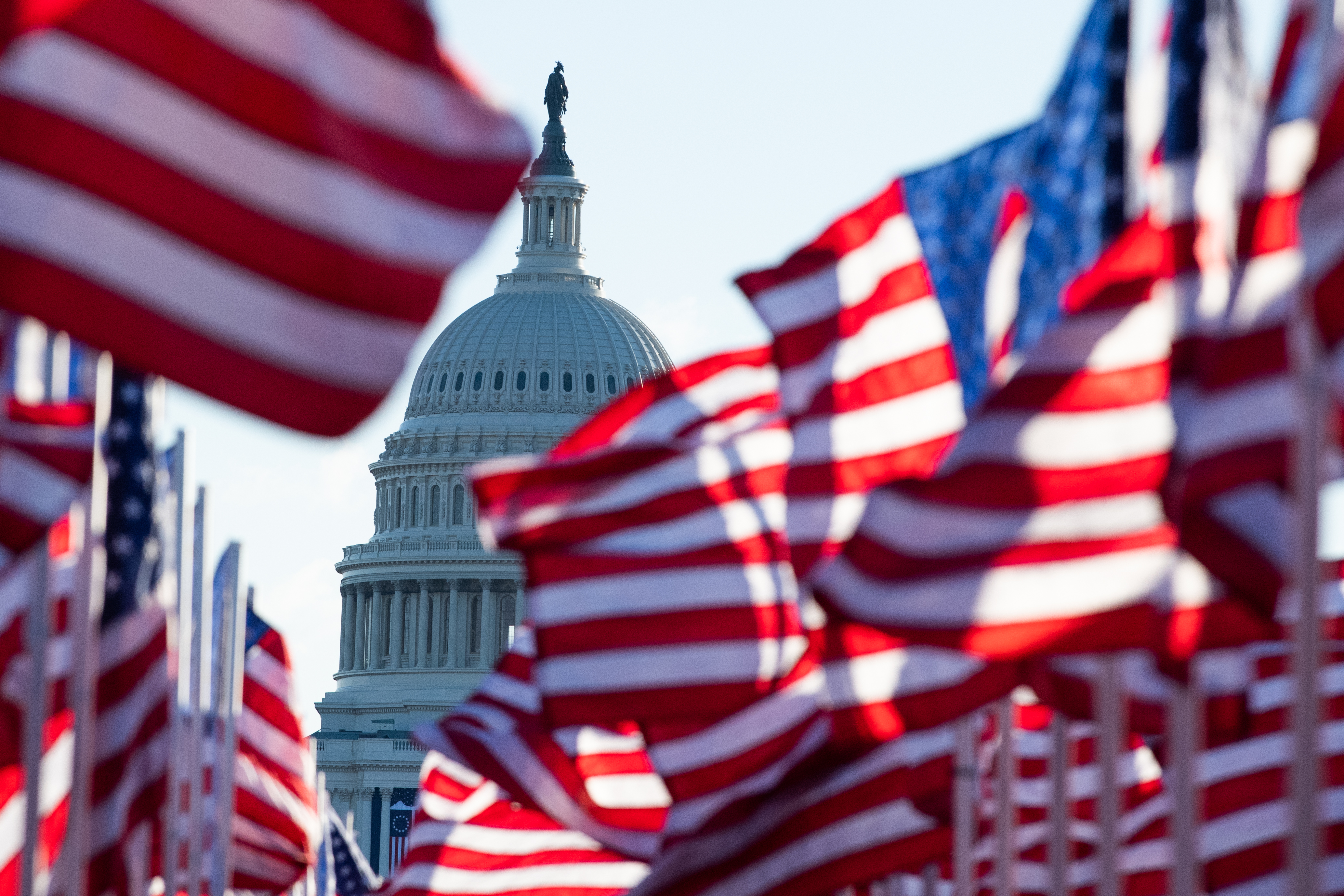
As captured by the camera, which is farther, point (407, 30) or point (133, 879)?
point (133, 879)

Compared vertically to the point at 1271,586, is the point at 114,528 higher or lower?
higher

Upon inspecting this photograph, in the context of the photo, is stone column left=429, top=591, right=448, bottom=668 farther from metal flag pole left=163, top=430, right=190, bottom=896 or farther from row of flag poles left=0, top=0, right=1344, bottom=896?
metal flag pole left=163, top=430, right=190, bottom=896

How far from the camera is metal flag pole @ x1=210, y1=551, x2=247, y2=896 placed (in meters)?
28.6

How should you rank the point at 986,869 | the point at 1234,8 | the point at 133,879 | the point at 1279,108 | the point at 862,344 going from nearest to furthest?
the point at 1279,108
the point at 1234,8
the point at 862,344
the point at 133,879
the point at 986,869

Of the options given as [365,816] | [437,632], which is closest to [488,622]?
[437,632]

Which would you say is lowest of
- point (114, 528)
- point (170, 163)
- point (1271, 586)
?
point (1271, 586)

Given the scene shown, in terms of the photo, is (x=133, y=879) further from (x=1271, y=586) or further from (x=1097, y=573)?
(x=1271, y=586)

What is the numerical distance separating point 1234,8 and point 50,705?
904 centimetres

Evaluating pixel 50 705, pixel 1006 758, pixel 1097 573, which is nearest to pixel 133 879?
pixel 50 705

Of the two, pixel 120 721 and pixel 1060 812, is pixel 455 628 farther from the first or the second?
pixel 1060 812

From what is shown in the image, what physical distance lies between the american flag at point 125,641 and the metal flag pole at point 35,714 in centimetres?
237

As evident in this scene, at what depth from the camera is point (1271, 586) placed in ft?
39.5

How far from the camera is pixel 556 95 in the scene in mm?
176375

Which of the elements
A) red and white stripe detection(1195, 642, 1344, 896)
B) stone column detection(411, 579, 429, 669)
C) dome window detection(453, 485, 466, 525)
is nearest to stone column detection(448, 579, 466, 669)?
stone column detection(411, 579, 429, 669)
